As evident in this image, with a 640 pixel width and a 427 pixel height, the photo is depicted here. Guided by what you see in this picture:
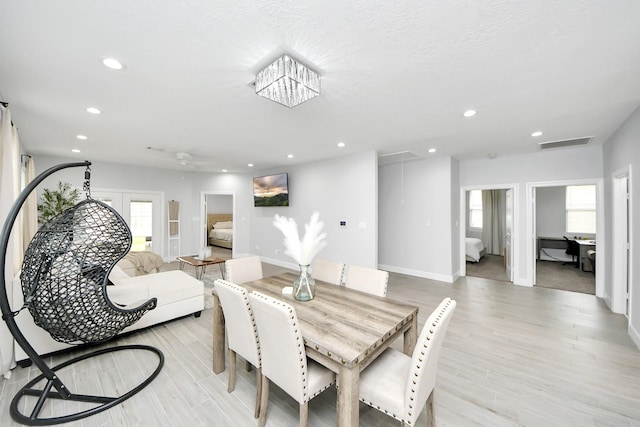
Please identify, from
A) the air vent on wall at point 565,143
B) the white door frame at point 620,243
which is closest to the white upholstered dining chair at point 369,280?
the white door frame at point 620,243

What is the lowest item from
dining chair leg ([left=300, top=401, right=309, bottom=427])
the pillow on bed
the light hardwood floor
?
the light hardwood floor

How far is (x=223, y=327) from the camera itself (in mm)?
2221

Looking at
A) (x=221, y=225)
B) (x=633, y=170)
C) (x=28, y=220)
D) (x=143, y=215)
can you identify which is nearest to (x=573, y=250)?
(x=633, y=170)

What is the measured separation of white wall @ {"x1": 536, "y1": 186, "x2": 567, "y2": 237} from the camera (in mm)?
6715

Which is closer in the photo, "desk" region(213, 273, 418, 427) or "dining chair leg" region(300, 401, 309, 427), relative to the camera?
"desk" region(213, 273, 418, 427)

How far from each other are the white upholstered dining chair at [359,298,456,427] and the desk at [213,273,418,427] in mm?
149

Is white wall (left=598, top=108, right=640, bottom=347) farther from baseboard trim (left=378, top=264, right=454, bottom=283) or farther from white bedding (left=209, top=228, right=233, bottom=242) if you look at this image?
white bedding (left=209, top=228, right=233, bottom=242)

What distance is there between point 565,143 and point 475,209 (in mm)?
4536

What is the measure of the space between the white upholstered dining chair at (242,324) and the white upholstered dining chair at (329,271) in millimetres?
1139

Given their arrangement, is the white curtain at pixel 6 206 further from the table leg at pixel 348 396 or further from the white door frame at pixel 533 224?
the white door frame at pixel 533 224

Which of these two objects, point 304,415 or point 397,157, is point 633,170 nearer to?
point 397,157

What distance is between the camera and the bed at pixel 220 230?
365 inches

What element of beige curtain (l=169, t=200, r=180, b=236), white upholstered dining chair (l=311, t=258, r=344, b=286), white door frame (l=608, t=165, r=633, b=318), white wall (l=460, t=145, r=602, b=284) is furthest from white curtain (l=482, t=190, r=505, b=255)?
beige curtain (l=169, t=200, r=180, b=236)

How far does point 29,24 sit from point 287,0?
1.54m
